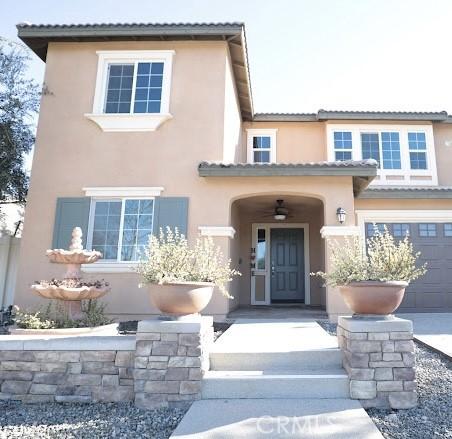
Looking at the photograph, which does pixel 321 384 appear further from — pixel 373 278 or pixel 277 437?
pixel 373 278

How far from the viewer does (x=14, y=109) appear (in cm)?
809

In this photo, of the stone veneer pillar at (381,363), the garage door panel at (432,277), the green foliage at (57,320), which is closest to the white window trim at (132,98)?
the green foliage at (57,320)

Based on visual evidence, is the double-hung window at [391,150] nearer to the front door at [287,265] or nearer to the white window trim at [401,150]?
the white window trim at [401,150]

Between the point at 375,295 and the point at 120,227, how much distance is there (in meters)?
5.49

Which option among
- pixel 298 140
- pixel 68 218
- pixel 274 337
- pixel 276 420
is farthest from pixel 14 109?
pixel 276 420

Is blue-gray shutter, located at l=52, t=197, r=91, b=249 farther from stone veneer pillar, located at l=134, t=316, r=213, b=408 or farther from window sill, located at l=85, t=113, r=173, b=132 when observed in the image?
stone veneer pillar, located at l=134, t=316, r=213, b=408

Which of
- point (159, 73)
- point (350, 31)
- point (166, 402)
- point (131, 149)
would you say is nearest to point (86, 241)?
point (131, 149)

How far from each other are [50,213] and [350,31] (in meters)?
8.11

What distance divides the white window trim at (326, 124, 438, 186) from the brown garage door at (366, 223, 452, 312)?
2.20 metres

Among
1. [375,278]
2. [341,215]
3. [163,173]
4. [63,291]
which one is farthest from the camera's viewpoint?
[163,173]

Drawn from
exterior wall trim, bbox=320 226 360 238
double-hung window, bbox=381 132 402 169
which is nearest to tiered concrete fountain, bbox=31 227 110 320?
exterior wall trim, bbox=320 226 360 238

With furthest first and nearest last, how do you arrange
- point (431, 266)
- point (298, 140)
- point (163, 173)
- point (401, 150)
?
point (298, 140) → point (401, 150) → point (431, 266) → point (163, 173)

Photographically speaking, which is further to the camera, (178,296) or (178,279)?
(178,279)

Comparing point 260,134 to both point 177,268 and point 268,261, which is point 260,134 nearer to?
point 268,261
